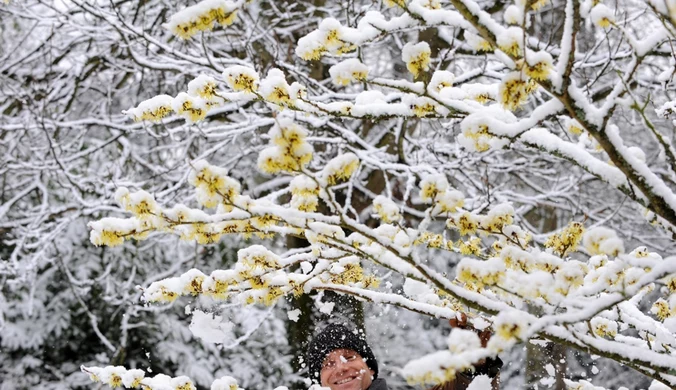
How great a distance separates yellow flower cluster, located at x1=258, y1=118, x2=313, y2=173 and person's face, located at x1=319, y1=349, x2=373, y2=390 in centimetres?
164

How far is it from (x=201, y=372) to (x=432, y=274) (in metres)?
5.75

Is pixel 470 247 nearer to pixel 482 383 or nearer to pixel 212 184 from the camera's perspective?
pixel 482 383

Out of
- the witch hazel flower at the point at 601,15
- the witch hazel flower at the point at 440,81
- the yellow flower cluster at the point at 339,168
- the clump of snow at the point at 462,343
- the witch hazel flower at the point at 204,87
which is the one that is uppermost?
the witch hazel flower at the point at 601,15

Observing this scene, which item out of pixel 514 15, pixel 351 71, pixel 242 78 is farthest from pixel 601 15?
pixel 242 78

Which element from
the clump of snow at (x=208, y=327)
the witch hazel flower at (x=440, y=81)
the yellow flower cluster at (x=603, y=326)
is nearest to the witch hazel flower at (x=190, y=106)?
the witch hazel flower at (x=440, y=81)

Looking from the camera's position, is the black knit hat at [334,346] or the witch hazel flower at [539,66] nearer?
the witch hazel flower at [539,66]

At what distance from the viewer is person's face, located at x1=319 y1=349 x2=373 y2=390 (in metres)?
2.54

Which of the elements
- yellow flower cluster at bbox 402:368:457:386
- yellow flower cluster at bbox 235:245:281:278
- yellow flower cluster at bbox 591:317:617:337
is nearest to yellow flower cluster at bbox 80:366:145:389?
yellow flower cluster at bbox 235:245:281:278

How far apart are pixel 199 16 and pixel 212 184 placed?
1.22 ft

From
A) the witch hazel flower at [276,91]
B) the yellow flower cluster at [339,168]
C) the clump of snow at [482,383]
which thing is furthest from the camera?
the clump of snow at [482,383]

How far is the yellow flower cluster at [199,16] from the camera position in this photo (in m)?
1.28

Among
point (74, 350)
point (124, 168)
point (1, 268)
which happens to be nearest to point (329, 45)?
point (1, 268)

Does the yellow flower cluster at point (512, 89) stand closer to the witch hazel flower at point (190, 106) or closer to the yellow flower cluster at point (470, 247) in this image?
the yellow flower cluster at point (470, 247)

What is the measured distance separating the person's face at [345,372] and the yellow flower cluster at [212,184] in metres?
1.51
